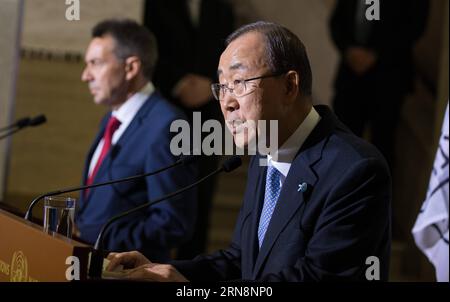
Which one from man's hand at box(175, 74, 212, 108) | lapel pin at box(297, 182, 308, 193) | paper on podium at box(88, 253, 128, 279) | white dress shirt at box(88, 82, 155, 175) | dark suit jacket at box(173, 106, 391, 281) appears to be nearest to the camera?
paper on podium at box(88, 253, 128, 279)

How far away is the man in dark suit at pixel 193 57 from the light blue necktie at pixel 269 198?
8.93 feet

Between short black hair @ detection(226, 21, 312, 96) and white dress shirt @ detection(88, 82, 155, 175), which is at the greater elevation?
short black hair @ detection(226, 21, 312, 96)

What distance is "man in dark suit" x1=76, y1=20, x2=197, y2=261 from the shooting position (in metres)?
4.20

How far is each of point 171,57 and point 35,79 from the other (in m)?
0.97

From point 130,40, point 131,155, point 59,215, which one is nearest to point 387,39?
point 130,40

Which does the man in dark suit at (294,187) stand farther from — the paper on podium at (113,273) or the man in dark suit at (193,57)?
the man in dark suit at (193,57)

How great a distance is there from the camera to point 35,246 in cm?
242

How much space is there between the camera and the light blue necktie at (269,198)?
9.58 ft

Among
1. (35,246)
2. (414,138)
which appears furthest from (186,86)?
(35,246)

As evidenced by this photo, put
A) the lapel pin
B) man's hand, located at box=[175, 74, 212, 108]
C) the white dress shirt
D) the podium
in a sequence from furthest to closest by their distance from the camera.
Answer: man's hand, located at box=[175, 74, 212, 108]
the white dress shirt
the lapel pin
the podium

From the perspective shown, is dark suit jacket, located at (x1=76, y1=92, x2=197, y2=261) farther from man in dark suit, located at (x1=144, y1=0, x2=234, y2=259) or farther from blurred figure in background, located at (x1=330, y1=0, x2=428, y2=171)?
blurred figure in background, located at (x1=330, y1=0, x2=428, y2=171)

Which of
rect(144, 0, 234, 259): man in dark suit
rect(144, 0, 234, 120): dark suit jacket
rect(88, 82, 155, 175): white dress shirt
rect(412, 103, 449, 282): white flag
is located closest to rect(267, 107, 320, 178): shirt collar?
rect(412, 103, 449, 282): white flag

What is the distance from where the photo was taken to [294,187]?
2799 millimetres

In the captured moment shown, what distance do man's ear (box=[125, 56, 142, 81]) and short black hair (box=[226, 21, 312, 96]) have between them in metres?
1.70
